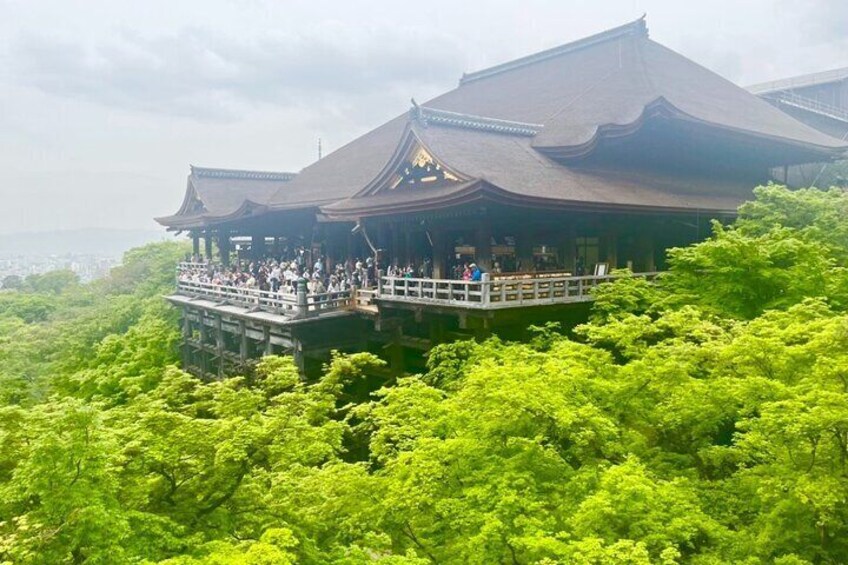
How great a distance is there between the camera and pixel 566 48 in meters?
29.1

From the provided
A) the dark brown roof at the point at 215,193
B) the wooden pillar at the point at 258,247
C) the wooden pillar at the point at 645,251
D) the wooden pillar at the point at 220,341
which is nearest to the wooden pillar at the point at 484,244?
the wooden pillar at the point at 645,251

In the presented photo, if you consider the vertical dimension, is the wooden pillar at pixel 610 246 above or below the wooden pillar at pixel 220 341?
above

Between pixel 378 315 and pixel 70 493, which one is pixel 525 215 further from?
pixel 70 493

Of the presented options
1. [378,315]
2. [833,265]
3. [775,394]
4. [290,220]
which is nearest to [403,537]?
[775,394]

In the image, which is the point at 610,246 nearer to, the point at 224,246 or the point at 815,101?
the point at 224,246

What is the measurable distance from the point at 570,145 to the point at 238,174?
21732mm

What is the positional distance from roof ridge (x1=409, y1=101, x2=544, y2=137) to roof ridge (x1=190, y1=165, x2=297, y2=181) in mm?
18193

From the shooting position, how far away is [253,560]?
552 centimetres

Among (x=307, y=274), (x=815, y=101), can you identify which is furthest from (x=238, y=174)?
(x=815, y=101)

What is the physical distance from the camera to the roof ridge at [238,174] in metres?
32.3

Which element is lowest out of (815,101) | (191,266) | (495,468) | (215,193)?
(495,468)

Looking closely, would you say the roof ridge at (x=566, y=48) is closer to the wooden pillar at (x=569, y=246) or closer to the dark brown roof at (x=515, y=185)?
the dark brown roof at (x=515, y=185)

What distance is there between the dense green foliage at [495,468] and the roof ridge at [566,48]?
65.3 ft

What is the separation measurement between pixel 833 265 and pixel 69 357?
28.5m
